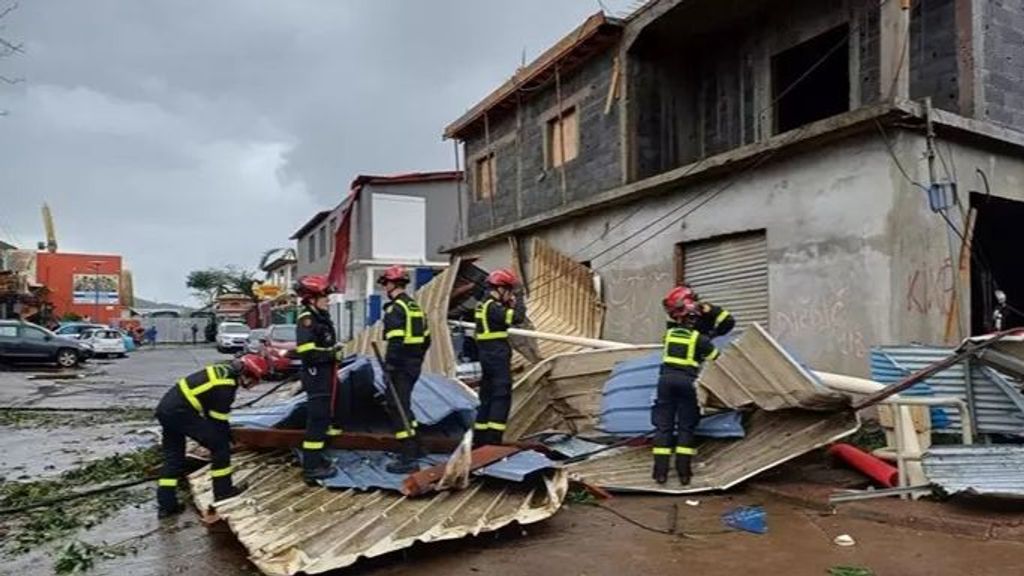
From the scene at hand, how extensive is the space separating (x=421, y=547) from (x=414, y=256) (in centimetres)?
2715

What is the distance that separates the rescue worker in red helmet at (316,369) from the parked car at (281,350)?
10.9 meters

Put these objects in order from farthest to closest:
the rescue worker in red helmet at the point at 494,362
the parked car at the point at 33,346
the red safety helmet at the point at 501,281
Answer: the parked car at the point at 33,346, the red safety helmet at the point at 501,281, the rescue worker in red helmet at the point at 494,362

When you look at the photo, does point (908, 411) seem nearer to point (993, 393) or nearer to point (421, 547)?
point (993, 393)

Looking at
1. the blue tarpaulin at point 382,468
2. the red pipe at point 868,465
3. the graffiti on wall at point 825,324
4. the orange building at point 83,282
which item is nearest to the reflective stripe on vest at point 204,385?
the blue tarpaulin at point 382,468

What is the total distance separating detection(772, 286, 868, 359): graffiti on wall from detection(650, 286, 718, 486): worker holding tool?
2728mm

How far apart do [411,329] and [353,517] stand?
1.98 metres

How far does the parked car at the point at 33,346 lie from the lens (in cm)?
2485

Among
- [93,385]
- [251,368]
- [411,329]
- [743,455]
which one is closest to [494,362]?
[411,329]

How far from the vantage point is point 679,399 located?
6652 mm

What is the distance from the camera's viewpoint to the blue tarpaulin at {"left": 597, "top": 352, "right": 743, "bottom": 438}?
300 inches

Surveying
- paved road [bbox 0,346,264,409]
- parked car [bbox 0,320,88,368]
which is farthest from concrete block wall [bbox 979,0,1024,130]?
parked car [bbox 0,320,88,368]

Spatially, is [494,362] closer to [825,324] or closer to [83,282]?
[825,324]

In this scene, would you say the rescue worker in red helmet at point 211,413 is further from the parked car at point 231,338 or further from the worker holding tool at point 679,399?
Answer: the parked car at point 231,338

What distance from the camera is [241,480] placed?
654 centimetres
